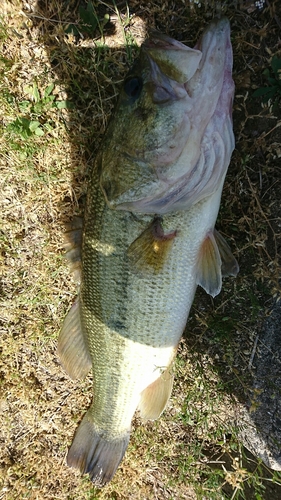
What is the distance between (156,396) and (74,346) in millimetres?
537

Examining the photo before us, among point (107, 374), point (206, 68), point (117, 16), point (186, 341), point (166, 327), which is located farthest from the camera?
point (186, 341)

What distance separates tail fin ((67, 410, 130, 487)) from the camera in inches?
83.4

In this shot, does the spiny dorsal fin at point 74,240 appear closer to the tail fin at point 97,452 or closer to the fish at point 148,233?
the fish at point 148,233

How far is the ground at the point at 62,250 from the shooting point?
1.99 m

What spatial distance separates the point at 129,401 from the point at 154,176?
4.05 feet

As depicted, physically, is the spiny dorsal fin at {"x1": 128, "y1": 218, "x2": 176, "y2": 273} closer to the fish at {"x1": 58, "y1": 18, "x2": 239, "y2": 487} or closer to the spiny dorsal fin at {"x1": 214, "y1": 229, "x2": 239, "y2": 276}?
the fish at {"x1": 58, "y1": 18, "x2": 239, "y2": 487}

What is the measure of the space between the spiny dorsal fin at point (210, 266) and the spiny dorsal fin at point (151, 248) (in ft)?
0.62

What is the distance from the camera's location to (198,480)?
2402mm

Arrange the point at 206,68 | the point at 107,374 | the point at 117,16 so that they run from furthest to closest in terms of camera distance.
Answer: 1. the point at 117,16
2. the point at 107,374
3. the point at 206,68

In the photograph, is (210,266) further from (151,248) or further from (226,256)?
(151,248)

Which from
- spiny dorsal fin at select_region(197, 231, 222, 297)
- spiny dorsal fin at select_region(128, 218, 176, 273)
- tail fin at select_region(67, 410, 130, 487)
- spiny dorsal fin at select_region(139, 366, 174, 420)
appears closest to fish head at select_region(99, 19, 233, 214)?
spiny dorsal fin at select_region(128, 218, 176, 273)

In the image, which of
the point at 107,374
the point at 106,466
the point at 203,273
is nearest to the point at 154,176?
the point at 203,273

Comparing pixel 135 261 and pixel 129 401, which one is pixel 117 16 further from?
pixel 129 401

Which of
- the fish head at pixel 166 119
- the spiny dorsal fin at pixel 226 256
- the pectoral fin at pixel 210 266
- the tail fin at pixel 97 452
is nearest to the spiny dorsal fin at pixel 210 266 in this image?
the pectoral fin at pixel 210 266
